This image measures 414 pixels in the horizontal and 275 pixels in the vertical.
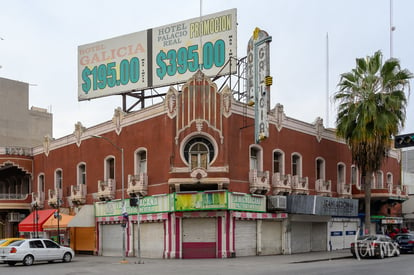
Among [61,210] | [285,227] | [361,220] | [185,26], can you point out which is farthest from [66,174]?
[361,220]

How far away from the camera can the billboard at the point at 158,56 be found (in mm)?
41156

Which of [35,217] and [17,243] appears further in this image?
[35,217]

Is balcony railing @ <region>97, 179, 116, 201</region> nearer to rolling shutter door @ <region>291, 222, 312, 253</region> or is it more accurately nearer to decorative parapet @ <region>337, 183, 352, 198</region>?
rolling shutter door @ <region>291, 222, 312, 253</region>

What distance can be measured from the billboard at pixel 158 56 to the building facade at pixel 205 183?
4983 mm

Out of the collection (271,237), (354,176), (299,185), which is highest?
(354,176)

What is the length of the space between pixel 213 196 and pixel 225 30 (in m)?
13.8

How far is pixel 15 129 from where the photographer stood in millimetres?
62750

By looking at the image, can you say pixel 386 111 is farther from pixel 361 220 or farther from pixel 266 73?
pixel 361 220

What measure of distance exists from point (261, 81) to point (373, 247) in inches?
477

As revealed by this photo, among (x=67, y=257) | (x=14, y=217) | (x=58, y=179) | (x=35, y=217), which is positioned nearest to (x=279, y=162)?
(x=67, y=257)

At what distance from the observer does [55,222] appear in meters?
43.2

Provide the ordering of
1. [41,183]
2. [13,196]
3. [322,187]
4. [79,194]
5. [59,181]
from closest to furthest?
[322,187]
[79,194]
[59,181]
[41,183]
[13,196]

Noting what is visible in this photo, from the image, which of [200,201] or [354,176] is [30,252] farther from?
[354,176]

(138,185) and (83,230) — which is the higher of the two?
(138,185)
